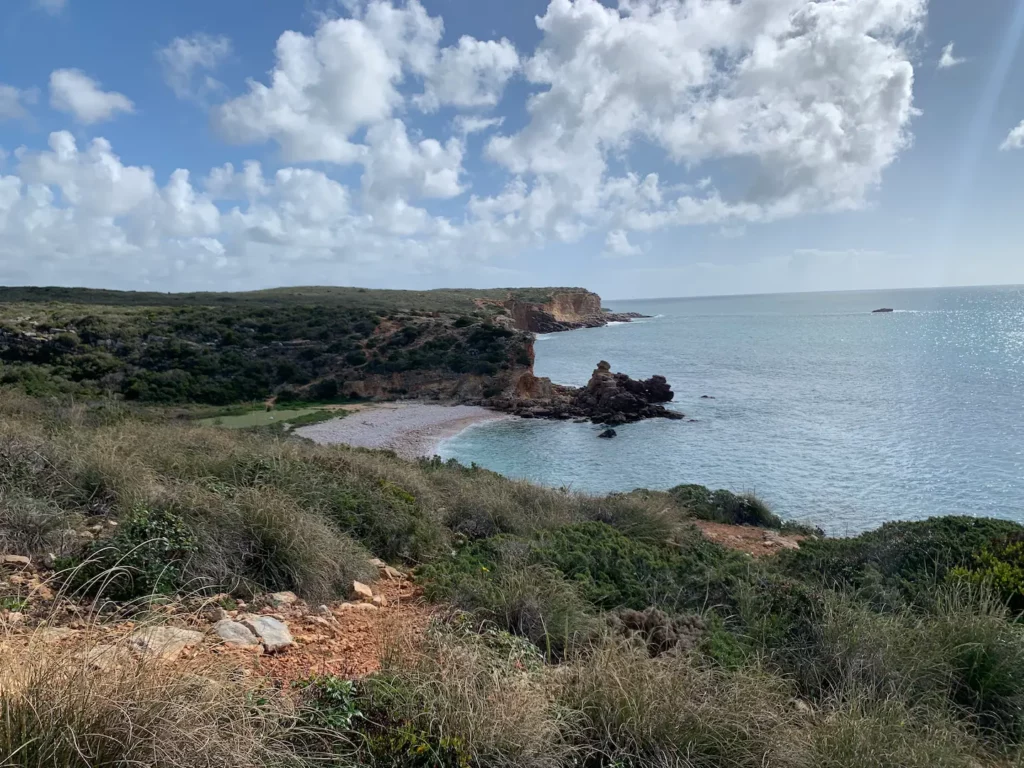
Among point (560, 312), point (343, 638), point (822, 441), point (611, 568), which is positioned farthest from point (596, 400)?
point (560, 312)

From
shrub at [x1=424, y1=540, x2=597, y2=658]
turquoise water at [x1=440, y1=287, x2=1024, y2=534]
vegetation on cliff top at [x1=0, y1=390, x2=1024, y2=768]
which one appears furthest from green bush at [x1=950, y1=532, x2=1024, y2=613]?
turquoise water at [x1=440, y1=287, x2=1024, y2=534]

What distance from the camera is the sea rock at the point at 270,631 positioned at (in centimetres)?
361

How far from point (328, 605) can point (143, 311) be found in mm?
47370

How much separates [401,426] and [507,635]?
2646cm

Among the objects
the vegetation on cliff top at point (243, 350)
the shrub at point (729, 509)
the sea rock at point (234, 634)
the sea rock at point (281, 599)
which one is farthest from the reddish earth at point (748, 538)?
the vegetation on cliff top at point (243, 350)

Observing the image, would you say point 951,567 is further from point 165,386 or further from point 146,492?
point 165,386

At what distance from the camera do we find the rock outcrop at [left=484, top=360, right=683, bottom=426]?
33656 mm

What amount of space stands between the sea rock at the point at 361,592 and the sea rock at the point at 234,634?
4.23 ft

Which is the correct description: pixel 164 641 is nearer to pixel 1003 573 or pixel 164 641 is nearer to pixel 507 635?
pixel 507 635

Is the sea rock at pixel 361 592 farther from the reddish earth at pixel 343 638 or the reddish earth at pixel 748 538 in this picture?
the reddish earth at pixel 748 538

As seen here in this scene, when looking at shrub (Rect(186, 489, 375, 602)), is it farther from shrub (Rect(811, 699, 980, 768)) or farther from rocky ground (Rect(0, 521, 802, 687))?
shrub (Rect(811, 699, 980, 768))

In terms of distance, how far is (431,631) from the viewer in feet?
11.7

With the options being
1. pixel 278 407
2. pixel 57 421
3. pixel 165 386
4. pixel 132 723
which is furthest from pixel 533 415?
pixel 132 723

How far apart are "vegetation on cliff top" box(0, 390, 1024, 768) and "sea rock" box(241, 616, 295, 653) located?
0.60 metres
